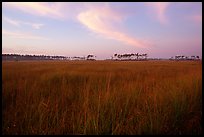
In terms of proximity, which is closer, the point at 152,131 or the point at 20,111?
the point at 152,131

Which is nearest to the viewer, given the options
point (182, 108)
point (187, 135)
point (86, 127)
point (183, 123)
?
point (86, 127)

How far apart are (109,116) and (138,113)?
2.23 ft

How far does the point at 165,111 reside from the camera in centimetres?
386

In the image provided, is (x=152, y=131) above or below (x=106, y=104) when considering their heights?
below

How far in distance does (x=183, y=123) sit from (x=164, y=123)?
1.61 feet

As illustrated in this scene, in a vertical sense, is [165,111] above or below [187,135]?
above

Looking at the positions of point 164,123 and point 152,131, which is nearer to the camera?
point 152,131

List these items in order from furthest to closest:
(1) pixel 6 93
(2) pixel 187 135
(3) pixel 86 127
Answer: (1) pixel 6 93 → (2) pixel 187 135 → (3) pixel 86 127

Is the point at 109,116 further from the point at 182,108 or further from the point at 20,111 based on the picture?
the point at 20,111

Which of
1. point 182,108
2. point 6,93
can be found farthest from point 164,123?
point 6,93

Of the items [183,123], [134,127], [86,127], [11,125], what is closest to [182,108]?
[183,123]

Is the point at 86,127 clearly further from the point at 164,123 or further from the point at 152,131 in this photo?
the point at 164,123

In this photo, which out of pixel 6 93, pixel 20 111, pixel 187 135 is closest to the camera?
pixel 187 135

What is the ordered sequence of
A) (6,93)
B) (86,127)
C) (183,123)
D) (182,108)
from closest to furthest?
(86,127) → (183,123) → (182,108) → (6,93)
